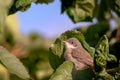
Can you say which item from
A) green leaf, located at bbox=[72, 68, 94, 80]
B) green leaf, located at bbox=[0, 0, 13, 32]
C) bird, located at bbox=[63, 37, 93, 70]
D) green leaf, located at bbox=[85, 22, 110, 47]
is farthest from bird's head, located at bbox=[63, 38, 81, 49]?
green leaf, located at bbox=[85, 22, 110, 47]

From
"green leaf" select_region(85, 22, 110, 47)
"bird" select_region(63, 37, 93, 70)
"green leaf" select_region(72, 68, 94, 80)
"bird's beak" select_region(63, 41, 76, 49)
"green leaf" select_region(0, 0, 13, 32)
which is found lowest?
"green leaf" select_region(85, 22, 110, 47)

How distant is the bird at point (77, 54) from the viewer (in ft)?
4.00

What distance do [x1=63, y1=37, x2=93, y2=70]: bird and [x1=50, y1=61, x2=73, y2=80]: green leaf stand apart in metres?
0.05

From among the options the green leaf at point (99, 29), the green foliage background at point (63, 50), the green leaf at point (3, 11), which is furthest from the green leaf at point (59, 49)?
the green leaf at point (99, 29)

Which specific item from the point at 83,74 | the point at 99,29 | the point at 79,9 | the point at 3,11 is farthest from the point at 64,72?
the point at 99,29

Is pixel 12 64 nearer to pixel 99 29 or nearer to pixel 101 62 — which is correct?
pixel 101 62

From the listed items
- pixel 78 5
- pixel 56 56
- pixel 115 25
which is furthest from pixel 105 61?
pixel 115 25

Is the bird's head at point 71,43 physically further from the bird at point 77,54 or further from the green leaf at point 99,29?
the green leaf at point 99,29

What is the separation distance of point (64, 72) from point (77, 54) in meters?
0.15

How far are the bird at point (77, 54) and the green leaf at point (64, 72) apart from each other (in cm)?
5

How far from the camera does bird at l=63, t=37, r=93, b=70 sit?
1.22 metres

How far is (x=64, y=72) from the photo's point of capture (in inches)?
44.0

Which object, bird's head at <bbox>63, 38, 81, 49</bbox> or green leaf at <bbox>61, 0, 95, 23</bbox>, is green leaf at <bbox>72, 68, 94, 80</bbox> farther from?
green leaf at <bbox>61, 0, 95, 23</bbox>

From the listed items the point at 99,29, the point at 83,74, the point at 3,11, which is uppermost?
the point at 3,11
